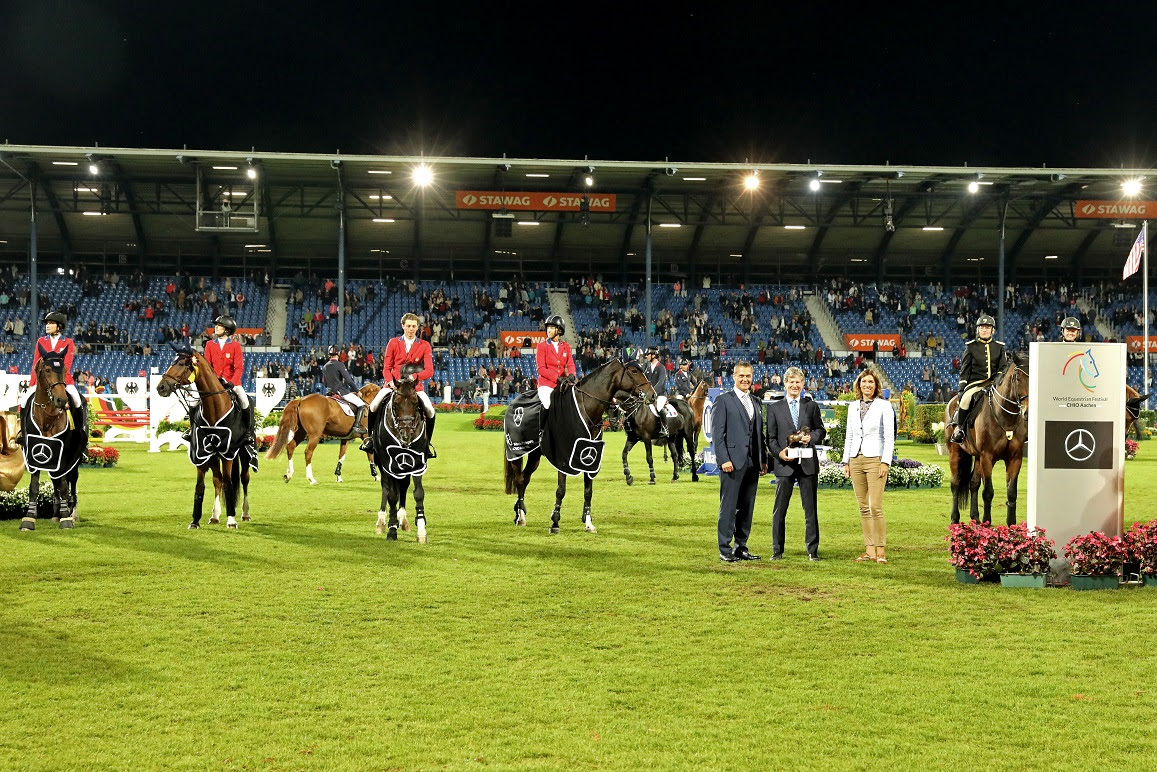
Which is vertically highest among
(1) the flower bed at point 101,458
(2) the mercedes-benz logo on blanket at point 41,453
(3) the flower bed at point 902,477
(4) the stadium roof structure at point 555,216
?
(4) the stadium roof structure at point 555,216

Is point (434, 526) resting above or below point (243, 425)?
below

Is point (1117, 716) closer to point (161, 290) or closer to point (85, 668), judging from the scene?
point (85, 668)

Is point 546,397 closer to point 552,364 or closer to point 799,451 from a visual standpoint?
point 552,364

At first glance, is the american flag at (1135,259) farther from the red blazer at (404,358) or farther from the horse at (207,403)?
the horse at (207,403)

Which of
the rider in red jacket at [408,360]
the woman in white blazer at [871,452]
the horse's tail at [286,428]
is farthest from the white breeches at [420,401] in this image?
the horse's tail at [286,428]

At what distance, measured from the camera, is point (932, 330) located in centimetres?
5616

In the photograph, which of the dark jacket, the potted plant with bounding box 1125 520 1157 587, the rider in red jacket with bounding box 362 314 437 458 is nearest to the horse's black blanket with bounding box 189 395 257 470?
the rider in red jacket with bounding box 362 314 437 458

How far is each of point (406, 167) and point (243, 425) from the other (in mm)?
33550

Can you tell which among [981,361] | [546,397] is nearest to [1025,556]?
[981,361]

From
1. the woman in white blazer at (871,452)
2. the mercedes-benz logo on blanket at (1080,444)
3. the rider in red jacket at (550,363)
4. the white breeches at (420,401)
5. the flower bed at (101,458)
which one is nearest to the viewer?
the mercedes-benz logo on blanket at (1080,444)

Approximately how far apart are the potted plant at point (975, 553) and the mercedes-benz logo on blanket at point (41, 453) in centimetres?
1091

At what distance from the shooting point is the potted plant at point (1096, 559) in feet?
31.5

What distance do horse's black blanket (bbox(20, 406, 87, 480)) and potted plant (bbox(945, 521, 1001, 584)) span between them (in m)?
10.8

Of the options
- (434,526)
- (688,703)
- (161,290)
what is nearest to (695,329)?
(161,290)
